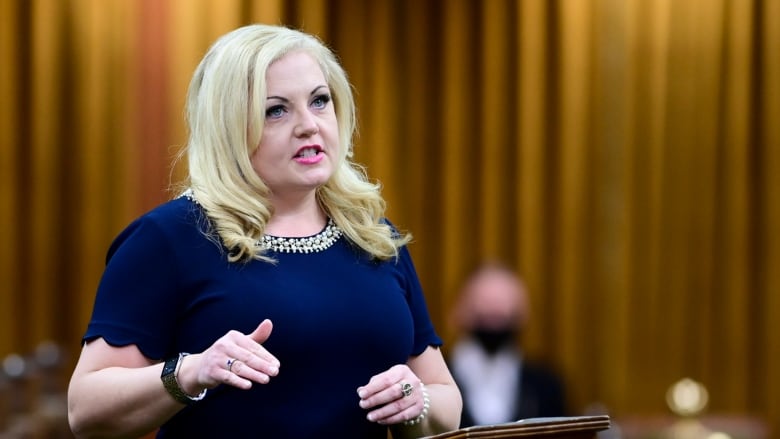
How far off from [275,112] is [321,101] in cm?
10

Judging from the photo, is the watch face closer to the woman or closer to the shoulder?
the woman

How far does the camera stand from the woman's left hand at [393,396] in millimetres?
1964

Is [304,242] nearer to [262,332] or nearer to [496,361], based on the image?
[262,332]

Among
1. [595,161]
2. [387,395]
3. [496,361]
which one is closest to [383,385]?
[387,395]

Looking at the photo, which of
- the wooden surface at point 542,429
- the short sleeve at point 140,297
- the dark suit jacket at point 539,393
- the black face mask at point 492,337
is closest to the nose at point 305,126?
the short sleeve at point 140,297

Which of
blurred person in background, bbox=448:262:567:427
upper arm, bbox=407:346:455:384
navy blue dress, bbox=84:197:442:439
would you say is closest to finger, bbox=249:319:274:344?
navy blue dress, bbox=84:197:442:439

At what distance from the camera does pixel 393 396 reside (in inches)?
77.7

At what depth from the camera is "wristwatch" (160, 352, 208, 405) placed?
6.23 feet

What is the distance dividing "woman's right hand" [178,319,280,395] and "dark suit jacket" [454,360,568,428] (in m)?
3.30

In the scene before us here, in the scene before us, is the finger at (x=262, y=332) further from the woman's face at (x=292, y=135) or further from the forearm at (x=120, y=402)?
the woman's face at (x=292, y=135)

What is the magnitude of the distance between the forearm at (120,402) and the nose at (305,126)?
1.46 feet

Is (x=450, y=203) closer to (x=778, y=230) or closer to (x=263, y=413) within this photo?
(x=778, y=230)

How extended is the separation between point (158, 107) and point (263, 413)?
171 inches

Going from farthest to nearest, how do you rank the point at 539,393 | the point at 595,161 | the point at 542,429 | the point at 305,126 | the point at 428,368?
the point at 595,161, the point at 539,393, the point at 428,368, the point at 305,126, the point at 542,429
